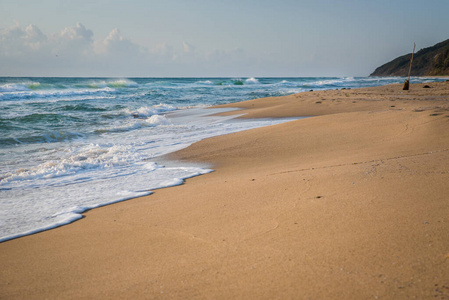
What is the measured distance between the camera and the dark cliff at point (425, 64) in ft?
184

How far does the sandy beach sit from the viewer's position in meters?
1.58

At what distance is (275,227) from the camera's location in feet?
7.19

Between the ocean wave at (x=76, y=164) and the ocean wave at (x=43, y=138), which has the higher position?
the ocean wave at (x=76, y=164)

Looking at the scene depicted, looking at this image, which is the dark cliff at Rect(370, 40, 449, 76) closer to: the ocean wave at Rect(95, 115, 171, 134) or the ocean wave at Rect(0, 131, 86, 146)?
the ocean wave at Rect(95, 115, 171, 134)

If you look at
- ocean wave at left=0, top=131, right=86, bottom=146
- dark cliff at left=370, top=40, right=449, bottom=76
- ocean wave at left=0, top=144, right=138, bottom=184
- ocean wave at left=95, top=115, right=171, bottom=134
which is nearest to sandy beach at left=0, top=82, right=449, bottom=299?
ocean wave at left=0, top=144, right=138, bottom=184

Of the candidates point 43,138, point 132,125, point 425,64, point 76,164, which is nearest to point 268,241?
point 76,164

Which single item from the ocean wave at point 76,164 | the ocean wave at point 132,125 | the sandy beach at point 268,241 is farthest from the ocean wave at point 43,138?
the sandy beach at point 268,241

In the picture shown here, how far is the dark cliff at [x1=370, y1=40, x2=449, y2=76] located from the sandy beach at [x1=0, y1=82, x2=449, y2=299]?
63.6 metres

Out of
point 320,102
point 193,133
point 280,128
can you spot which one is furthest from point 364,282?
point 320,102

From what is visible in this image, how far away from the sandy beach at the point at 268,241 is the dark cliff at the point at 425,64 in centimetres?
6360

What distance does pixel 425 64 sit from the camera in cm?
6950

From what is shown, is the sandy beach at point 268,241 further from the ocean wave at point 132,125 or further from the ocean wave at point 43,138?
the ocean wave at point 132,125

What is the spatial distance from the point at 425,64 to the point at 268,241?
82.6m

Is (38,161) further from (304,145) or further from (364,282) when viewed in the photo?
(364,282)
